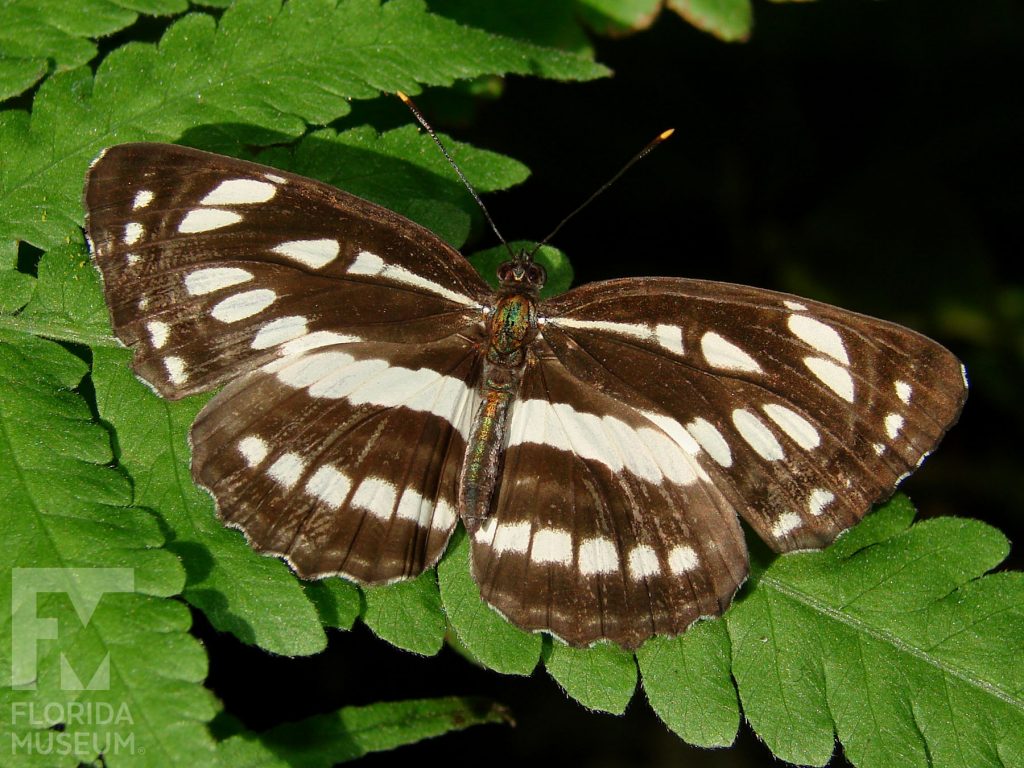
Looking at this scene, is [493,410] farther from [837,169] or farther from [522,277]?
[837,169]

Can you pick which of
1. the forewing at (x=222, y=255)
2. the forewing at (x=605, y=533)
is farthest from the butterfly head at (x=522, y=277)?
the forewing at (x=605, y=533)

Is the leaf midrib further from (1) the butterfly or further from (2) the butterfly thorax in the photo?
(2) the butterfly thorax

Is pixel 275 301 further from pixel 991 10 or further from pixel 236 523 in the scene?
pixel 991 10

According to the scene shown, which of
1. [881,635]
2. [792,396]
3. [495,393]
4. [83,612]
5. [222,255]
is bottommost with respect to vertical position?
[83,612]

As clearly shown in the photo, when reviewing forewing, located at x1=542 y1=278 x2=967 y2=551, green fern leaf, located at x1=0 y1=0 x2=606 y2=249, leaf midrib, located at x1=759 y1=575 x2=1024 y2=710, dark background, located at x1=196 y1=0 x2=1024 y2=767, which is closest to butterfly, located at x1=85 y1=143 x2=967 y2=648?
forewing, located at x1=542 y1=278 x2=967 y2=551

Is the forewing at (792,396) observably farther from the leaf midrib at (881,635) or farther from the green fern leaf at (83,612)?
the green fern leaf at (83,612)

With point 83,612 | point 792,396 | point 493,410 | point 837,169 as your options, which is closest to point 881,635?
point 792,396
